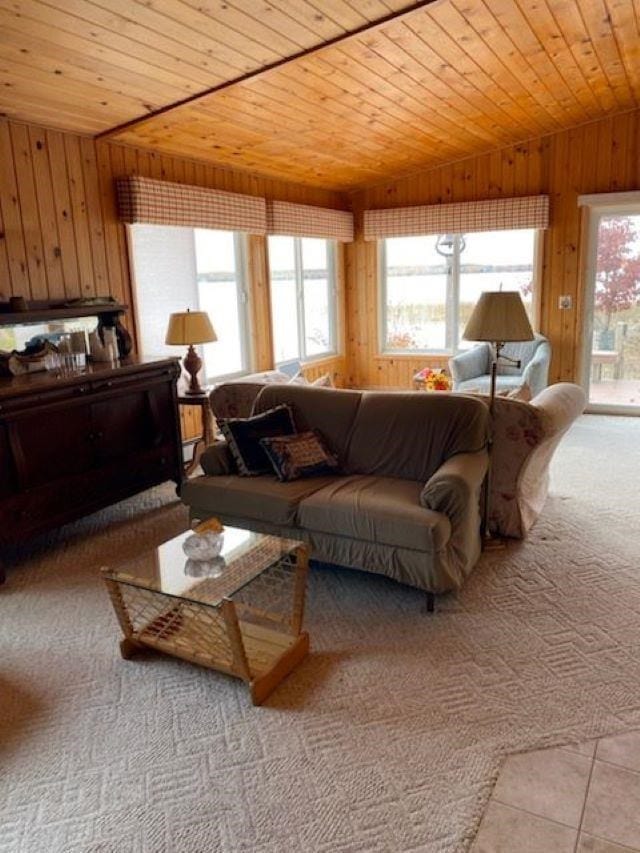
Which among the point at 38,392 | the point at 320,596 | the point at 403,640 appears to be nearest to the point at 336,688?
the point at 403,640

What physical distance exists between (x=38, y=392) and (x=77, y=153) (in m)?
1.78

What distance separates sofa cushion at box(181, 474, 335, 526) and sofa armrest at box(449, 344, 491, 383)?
3.13 m

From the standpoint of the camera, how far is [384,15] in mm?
3436

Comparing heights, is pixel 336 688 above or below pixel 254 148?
below

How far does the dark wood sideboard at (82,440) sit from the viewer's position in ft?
10.5

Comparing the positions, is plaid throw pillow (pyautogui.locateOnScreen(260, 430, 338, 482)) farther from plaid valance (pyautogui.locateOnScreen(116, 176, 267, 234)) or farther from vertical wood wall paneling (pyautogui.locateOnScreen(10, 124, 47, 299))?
plaid valance (pyautogui.locateOnScreen(116, 176, 267, 234))

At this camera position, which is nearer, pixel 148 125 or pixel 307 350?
pixel 148 125

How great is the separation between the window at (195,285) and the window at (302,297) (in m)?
0.47

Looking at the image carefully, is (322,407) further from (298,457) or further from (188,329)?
(188,329)

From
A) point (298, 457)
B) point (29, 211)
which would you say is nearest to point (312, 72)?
point (29, 211)

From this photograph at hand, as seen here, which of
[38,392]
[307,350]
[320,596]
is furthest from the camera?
[307,350]

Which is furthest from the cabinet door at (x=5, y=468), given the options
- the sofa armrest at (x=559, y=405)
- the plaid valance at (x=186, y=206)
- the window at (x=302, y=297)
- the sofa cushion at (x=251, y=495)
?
the window at (x=302, y=297)

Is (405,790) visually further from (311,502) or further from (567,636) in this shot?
(311,502)

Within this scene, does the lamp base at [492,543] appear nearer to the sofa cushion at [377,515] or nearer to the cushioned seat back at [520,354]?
the sofa cushion at [377,515]
